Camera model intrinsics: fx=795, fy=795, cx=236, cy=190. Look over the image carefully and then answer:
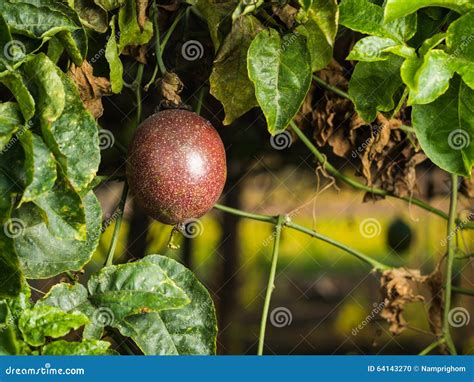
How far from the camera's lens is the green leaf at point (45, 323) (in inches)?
45.7

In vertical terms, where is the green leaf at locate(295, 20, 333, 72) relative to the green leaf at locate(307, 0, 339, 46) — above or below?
below

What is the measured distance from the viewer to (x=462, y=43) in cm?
119

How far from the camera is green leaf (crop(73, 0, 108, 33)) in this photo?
4.05ft

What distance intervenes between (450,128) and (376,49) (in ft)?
0.56

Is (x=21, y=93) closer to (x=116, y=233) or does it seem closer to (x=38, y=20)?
(x=38, y=20)

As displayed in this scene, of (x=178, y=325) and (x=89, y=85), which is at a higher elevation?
(x=89, y=85)

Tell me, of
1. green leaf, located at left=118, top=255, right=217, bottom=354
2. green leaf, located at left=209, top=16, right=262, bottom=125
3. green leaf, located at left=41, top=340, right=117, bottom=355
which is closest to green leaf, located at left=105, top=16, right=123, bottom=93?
green leaf, located at left=209, top=16, right=262, bottom=125

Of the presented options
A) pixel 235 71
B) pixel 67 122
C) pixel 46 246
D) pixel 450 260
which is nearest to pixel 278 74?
pixel 235 71

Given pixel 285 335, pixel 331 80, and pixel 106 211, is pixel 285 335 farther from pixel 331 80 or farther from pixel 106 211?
pixel 331 80

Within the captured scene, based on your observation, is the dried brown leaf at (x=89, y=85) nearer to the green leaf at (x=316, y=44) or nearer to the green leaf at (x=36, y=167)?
the green leaf at (x=36, y=167)

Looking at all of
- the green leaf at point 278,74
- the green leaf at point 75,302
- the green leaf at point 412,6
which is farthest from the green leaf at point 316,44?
the green leaf at point 75,302

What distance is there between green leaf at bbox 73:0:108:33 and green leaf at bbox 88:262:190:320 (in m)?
0.38

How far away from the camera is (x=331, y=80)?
146 cm

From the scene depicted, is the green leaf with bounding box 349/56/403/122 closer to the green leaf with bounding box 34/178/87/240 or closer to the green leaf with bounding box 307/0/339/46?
the green leaf with bounding box 307/0/339/46
